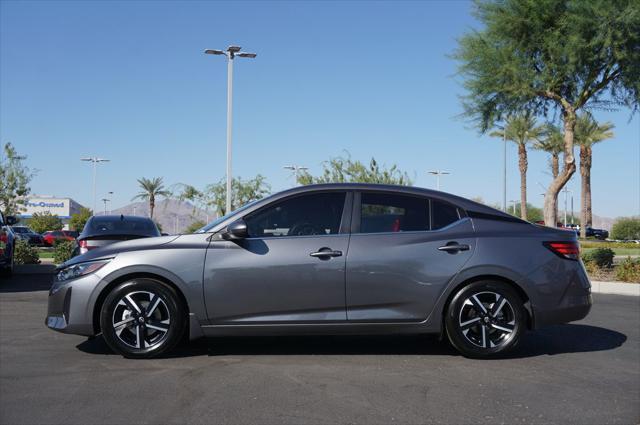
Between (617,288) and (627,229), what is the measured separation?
8416 cm

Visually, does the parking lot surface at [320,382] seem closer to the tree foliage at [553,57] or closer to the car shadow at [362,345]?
the car shadow at [362,345]

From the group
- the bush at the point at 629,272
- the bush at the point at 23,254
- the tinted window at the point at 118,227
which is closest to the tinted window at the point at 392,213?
the tinted window at the point at 118,227

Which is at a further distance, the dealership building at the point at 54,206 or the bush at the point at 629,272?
the dealership building at the point at 54,206

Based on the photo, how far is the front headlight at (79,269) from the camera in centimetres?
595

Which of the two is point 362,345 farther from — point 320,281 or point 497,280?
point 497,280

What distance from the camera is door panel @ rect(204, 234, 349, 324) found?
5.82m

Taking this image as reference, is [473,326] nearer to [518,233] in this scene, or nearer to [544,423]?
[518,233]

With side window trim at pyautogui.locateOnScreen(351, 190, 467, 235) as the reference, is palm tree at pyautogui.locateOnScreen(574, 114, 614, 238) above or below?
above

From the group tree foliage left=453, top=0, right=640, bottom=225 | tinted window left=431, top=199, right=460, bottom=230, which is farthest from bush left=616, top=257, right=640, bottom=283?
tinted window left=431, top=199, right=460, bottom=230

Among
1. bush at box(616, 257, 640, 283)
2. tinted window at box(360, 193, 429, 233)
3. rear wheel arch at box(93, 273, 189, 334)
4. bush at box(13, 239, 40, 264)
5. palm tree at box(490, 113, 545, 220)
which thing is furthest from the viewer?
palm tree at box(490, 113, 545, 220)

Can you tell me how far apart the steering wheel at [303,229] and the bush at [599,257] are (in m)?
13.1

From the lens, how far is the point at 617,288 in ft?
43.8

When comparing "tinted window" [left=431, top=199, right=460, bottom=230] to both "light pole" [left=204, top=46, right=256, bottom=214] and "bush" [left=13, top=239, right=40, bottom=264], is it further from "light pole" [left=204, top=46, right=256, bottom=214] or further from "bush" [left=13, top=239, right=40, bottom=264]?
"light pole" [left=204, top=46, right=256, bottom=214]

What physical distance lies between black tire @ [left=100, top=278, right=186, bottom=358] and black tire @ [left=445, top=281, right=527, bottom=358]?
240cm
